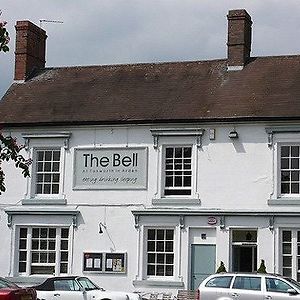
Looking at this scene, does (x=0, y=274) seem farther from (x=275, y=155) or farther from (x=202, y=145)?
(x=275, y=155)

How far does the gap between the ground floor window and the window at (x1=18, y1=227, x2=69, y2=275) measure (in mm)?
8141

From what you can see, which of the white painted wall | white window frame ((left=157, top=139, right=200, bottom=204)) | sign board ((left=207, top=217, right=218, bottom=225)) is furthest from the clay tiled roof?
sign board ((left=207, top=217, right=218, bottom=225))

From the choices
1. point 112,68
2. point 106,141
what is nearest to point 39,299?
point 106,141

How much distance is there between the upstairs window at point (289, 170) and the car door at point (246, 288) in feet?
19.3

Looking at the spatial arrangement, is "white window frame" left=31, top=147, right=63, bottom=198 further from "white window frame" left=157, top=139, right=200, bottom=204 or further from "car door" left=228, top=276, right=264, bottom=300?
"car door" left=228, top=276, right=264, bottom=300

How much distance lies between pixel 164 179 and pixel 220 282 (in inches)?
274

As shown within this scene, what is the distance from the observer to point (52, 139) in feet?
101

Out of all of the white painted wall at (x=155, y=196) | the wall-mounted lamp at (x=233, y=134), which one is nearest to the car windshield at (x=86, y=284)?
the white painted wall at (x=155, y=196)

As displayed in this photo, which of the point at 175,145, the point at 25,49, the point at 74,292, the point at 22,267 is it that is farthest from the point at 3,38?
the point at 25,49

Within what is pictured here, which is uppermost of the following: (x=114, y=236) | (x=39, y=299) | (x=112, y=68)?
(x=112, y=68)

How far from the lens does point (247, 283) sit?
22.9 meters

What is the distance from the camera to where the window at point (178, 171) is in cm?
2925

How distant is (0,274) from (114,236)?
4.79 m

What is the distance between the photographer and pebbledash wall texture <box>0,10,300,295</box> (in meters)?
28.2
